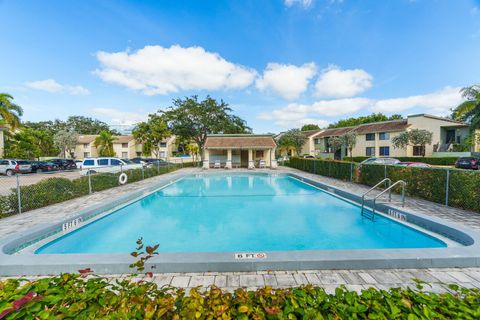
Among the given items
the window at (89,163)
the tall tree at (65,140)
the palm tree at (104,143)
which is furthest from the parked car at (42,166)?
the tall tree at (65,140)

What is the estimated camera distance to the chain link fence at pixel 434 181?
670cm

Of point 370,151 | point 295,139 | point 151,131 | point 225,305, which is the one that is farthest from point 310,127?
point 225,305

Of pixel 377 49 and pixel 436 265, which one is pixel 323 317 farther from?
pixel 377 49

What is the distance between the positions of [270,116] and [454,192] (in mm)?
36322

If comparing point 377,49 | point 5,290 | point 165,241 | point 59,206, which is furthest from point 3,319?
point 377,49

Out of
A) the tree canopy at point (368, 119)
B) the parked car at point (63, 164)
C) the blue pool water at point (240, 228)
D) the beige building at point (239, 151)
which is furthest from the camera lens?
the tree canopy at point (368, 119)

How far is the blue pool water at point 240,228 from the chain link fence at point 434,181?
2732mm

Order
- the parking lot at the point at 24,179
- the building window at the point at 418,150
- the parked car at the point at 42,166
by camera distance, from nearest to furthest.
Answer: the parking lot at the point at 24,179 → the parked car at the point at 42,166 → the building window at the point at 418,150

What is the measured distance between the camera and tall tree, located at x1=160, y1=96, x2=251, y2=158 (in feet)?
103

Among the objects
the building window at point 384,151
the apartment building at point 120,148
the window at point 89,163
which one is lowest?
the window at point 89,163

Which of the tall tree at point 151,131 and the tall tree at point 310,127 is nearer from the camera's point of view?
the tall tree at point 151,131

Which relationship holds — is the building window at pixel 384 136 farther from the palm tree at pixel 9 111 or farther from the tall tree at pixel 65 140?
the tall tree at pixel 65 140

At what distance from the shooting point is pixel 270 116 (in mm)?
42031

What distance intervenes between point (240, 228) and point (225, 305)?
557 centimetres
